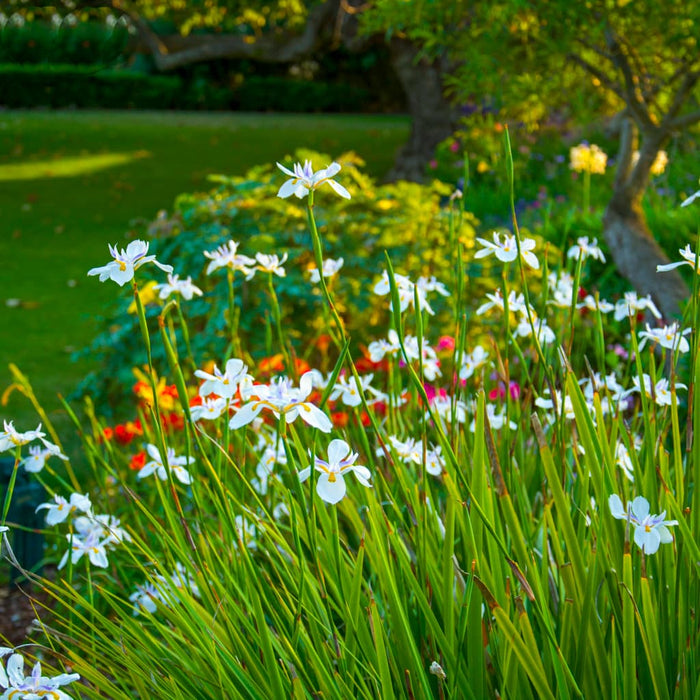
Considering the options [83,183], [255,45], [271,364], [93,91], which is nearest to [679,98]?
[271,364]

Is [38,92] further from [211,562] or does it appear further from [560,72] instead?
[211,562]

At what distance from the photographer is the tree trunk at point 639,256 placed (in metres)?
4.65

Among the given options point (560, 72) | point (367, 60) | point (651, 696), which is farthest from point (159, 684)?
point (367, 60)

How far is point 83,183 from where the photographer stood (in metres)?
13.3

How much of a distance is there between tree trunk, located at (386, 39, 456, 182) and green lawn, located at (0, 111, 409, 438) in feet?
4.92

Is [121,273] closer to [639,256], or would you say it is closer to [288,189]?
[288,189]

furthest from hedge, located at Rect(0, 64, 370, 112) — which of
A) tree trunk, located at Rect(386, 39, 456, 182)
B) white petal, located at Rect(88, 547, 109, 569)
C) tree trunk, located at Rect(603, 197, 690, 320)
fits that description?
white petal, located at Rect(88, 547, 109, 569)

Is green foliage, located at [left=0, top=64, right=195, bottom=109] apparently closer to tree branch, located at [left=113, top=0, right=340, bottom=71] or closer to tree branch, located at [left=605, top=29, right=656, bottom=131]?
tree branch, located at [left=113, top=0, right=340, bottom=71]

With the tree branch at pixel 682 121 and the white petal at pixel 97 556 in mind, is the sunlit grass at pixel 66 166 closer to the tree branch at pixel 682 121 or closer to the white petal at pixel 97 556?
the tree branch at pixel 682 121

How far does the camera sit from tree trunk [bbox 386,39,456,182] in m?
12.3

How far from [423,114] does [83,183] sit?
501cm

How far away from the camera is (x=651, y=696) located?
141 centimetres

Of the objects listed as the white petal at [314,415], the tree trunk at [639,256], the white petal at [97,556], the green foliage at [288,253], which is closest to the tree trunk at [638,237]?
the tree trunk at [639,256]

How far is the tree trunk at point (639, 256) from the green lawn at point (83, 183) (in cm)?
Result: 296
